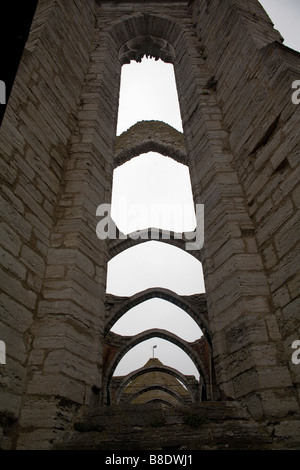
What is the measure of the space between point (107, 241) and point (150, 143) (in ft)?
32.8

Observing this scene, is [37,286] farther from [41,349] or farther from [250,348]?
[250,348]

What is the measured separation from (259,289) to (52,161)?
7.95ft

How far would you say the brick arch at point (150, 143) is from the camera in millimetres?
12473

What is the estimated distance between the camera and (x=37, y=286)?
2848mm

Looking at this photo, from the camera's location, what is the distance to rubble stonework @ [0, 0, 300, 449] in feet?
7.68

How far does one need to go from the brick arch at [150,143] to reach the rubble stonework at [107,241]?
731cm

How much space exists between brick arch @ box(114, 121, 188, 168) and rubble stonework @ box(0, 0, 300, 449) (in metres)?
7.31

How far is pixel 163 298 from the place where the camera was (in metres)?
13.0
